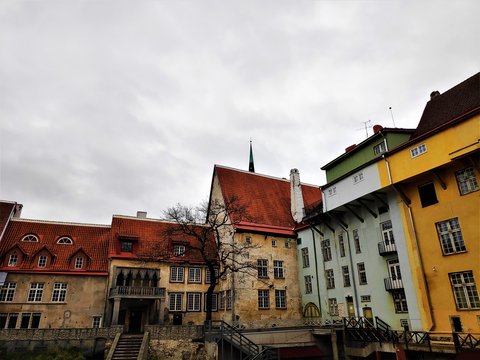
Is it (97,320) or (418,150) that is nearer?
(418,150)

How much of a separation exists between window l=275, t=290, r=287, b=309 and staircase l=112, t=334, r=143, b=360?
1236 centimetres

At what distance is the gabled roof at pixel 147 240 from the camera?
3022 cm

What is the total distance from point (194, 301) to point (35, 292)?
42.3 ft

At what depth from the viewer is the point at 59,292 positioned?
2788 centimetres

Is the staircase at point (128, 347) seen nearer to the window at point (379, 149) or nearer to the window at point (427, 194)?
the window at point (427, 194)

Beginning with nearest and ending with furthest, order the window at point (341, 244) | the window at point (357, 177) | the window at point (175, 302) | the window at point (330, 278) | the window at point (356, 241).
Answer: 1. the window at point (357, 177)
2. the window at point (356, 241)
3. the window at point (341, 244)
4. the window at point (330, 278)
5. the window at point (175, 302)

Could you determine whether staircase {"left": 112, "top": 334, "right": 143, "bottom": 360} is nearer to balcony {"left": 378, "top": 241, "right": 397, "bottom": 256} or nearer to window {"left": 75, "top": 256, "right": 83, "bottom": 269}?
window {"left": 75, "top": 256, "right": 83, "bottom": 269}

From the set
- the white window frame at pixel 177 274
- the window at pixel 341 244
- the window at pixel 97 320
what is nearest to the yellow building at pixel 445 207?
the window at pixel 341 244

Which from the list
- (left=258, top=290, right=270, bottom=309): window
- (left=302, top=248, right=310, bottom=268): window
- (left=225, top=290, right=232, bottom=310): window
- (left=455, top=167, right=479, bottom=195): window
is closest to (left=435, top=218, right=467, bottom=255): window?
(left=455, top=167, right=479, bottom=195): window

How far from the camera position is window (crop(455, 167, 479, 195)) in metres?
18.5

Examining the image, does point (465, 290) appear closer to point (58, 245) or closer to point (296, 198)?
point (296, 198)

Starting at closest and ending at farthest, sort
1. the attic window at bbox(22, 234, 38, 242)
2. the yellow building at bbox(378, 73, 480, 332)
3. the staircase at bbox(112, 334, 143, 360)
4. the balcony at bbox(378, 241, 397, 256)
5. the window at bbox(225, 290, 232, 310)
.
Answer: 1. the yellow building at bbox(378, 73, 480, 332)
2. the staircase at bbox(112, 334, 143, 360)
3. the balcony at bbox(378, 241, 397, 256)
4. the window at bbox(225, 290, 232, 310)
5. the attic window at bbox(22, 234, 38, 242)

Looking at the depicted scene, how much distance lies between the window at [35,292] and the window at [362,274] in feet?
81.5

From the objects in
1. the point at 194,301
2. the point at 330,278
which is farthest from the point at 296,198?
the point at 194,301
